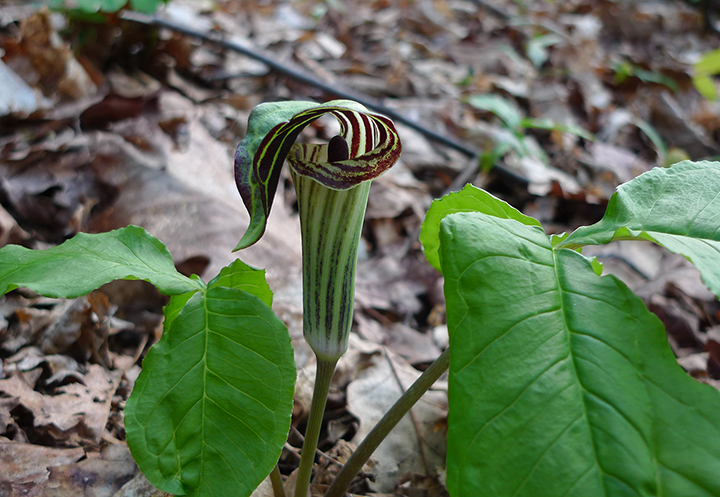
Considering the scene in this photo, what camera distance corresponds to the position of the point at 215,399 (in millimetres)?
1045

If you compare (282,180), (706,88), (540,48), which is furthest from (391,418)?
(706,88)

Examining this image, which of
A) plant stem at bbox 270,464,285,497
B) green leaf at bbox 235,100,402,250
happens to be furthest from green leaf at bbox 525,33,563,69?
plant stem at bbox 270,464,285,497

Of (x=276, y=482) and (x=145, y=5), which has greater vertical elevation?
(x=145, y=5)

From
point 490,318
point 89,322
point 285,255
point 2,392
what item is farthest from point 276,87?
point 490,318

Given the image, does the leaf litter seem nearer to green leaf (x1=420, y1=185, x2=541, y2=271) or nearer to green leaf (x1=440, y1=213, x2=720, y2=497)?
green leaf (x1=420, y1=185, x2=541, y2=271)

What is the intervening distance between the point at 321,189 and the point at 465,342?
48 centimetres

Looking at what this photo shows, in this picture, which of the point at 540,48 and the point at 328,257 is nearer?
the point at 328,257

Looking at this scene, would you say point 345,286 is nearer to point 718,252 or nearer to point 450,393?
point 450,393

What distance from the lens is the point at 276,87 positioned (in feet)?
14.0

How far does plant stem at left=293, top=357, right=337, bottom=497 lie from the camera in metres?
1.28

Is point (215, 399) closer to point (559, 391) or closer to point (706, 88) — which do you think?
point (559, 391)

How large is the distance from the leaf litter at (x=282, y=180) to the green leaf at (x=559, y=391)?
1003 mm

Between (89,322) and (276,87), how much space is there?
2786 mm

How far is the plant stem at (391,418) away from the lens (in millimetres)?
1185
